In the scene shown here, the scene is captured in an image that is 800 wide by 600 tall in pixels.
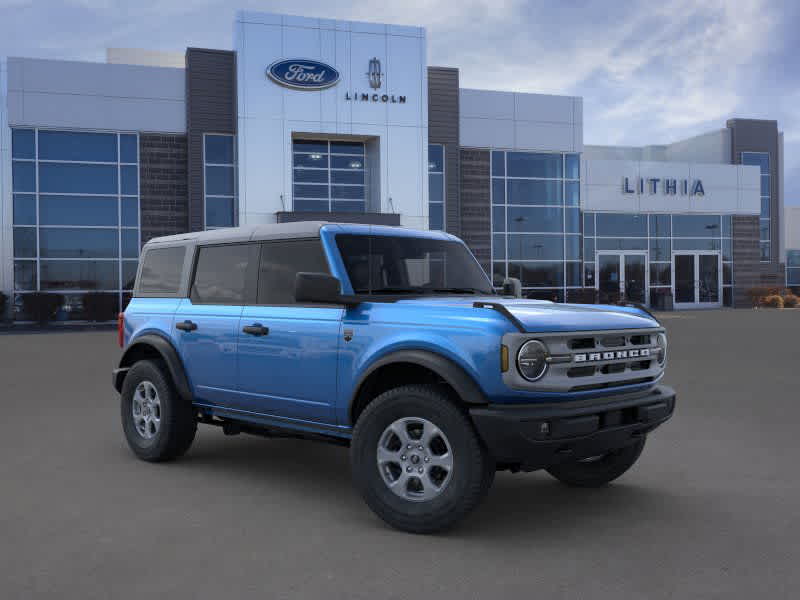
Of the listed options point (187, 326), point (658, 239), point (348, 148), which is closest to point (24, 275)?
Result: point (348, 148)

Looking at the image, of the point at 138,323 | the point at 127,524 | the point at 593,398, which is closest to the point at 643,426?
the point at 593,398

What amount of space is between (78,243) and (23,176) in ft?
9.63

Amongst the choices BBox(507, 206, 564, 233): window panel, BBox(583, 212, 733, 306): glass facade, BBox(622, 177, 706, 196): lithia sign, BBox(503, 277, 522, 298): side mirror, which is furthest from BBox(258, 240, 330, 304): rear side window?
BBox(622, 177, 706, 196): lithia sign

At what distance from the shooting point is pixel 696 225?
41.3 meters

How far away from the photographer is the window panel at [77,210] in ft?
94.5

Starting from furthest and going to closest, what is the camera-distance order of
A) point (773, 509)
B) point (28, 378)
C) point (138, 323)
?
1. point (28, 378)
2. point (138, 323)
3. point (773, 509)

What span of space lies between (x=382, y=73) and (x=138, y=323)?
80.7ft

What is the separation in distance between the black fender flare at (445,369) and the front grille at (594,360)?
0.68ft

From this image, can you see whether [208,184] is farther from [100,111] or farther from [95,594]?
[95,594]

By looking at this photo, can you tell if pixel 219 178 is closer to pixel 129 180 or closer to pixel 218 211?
pixel 218 211

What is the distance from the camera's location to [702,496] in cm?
568

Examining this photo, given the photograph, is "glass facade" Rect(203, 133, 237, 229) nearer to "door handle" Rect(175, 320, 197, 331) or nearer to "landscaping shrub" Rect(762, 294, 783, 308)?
"door handle" Rect(175, 320, 197, 331)

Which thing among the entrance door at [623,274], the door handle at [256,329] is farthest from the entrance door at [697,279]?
the door handle at [256,329]

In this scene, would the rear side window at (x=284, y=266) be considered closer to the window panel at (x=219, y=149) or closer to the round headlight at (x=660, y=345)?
the round headlight at (x=660, y=345)
